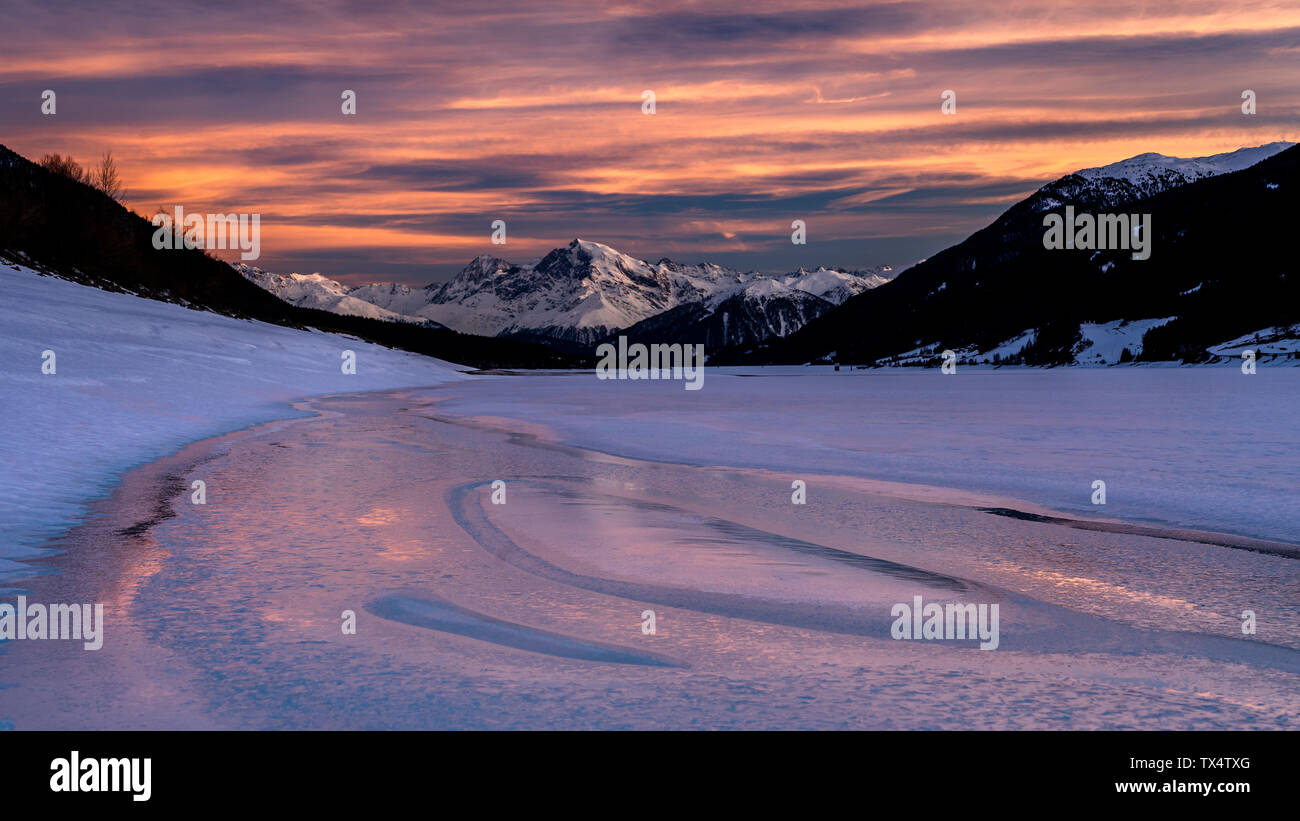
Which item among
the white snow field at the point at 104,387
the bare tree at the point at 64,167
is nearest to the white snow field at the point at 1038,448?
the white snow field at the point at 104,387

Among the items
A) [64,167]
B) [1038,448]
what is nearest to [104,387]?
[1038,448]

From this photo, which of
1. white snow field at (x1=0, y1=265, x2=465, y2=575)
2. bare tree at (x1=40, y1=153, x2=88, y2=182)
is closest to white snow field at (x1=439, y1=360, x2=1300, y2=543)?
white snow field at (x1=0, y1=265, x2=465, y2=575)

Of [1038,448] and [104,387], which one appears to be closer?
[1038,448]

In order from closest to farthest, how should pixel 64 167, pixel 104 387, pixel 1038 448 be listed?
pixel 1038 448, pixel 104 387, pixel 64 167

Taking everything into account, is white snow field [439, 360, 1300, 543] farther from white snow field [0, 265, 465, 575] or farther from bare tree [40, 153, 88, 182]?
bare tree [40, 153, 88, 182]

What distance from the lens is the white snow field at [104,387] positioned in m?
13.2

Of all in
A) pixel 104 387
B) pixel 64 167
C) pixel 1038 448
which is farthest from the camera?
pixel 64 167

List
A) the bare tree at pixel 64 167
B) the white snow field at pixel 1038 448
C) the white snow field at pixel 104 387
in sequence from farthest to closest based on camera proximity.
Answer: the bare tree at pixel 64 167, the white snow field at pixel 104 387, the white snow field at pixel 1038 448

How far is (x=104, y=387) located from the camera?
2567 cm

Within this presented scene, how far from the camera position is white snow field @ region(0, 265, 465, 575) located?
13183 millimetres

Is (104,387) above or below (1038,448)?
above

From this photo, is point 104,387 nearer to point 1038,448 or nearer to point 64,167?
point 1038,448

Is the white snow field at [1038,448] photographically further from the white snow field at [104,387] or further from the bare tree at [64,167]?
the bare tree at [64,167]
